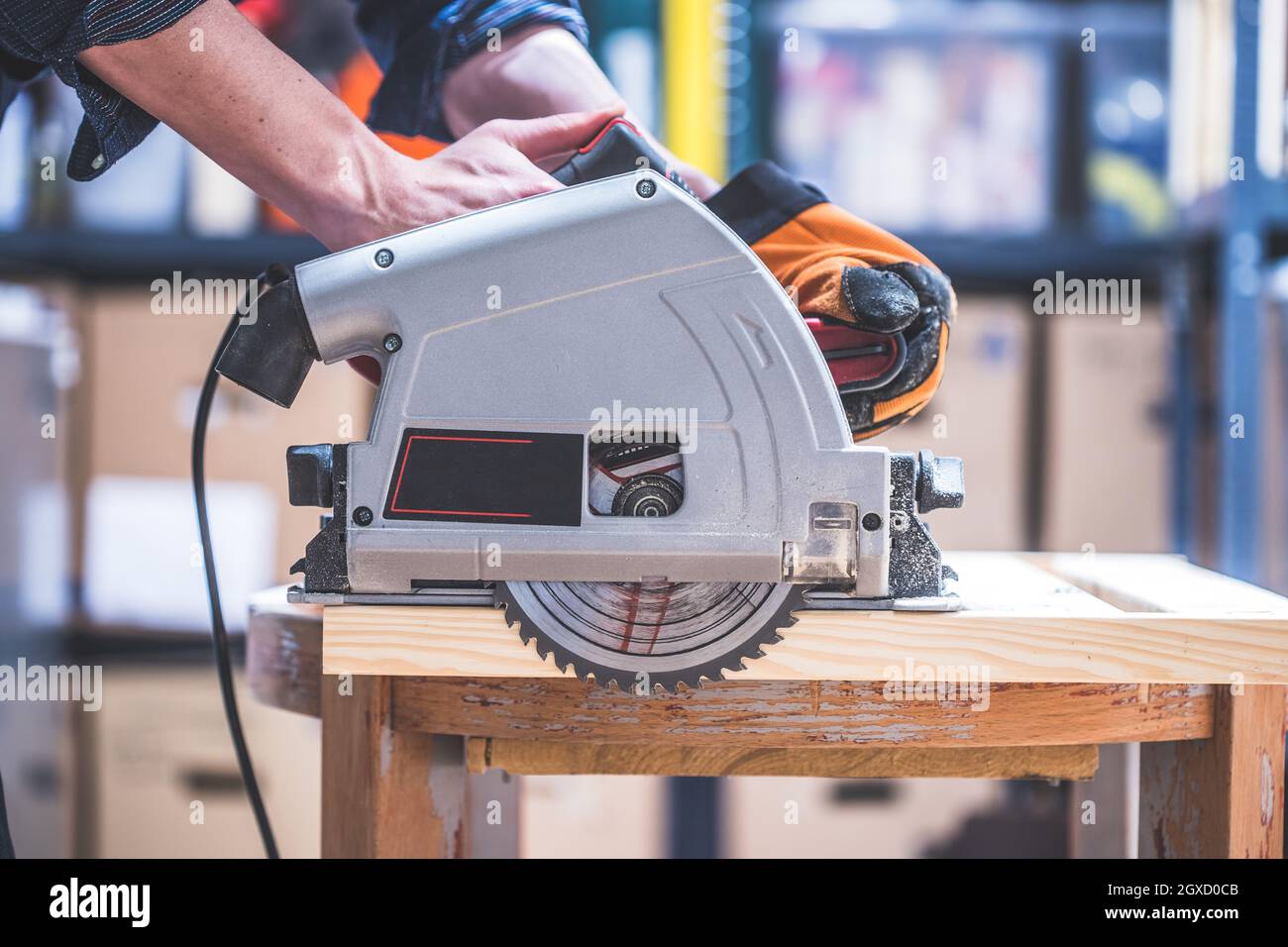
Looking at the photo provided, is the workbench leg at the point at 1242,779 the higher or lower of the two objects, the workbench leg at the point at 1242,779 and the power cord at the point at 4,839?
the higher

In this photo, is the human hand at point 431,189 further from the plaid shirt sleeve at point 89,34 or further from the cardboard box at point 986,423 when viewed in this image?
the cardboard box at point 986,423

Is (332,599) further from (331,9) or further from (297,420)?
(331,9)

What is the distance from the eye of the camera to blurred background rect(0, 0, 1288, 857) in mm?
1815

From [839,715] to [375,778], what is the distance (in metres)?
0.32

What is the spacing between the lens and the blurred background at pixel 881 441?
1.82 meters

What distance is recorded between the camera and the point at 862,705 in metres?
0.74

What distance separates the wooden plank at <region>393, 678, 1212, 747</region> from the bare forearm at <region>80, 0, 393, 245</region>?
0.33 metres

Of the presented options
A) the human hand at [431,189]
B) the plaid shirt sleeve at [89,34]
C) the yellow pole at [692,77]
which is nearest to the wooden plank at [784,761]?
the human hand at [431,189]

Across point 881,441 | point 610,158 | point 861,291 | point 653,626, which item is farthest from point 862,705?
point 881,441

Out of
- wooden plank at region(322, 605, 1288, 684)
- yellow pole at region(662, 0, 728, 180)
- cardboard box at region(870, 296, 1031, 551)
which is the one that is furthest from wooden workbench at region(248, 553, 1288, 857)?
yellow pole at region(662, 0, 728, 180)

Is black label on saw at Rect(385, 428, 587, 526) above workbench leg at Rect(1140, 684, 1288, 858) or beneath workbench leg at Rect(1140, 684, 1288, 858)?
above

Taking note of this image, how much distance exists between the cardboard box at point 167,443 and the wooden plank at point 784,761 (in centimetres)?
112

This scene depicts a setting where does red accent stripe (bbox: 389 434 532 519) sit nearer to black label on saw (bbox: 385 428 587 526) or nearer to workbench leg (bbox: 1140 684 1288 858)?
black label on saw (bbox: 385 428 587 526)
